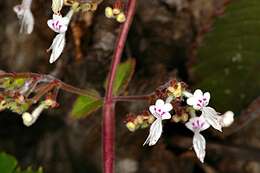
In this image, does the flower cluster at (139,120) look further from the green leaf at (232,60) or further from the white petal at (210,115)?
the green leaf at (232,60)

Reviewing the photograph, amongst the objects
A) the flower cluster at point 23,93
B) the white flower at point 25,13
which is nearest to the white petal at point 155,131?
the flower cluster at point 23,93

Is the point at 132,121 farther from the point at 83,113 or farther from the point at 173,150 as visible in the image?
the point at 173,150

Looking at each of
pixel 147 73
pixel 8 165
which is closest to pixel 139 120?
pixel 8 165

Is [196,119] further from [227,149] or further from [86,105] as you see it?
[227,149]

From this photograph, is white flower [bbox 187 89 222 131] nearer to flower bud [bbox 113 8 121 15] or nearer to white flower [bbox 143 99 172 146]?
white flower [bbox 143 99 172 146]

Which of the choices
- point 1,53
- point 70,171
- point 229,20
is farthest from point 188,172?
point 1,53

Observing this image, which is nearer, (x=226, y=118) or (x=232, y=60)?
(x=226, y=118)

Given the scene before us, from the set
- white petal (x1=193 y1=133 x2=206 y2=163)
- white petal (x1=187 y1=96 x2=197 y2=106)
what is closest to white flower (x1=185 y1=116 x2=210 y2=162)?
white petal (x1=193 y1=133 x2=206 y2=163)
